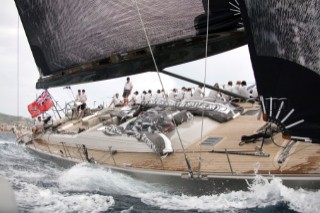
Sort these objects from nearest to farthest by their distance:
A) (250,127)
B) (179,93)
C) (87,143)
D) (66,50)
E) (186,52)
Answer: (186,52)
(66,50)
(250,127)
(87,143)
(179,93)

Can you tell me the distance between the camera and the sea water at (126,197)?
563 cm

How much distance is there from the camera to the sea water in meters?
5.63

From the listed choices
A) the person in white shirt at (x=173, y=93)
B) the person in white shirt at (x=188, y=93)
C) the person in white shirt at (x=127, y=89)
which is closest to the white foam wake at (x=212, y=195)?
the person in white shirt at (x=188, y=93)

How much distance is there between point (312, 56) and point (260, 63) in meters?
0.68

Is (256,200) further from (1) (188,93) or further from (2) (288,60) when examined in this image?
(1) (188,93)

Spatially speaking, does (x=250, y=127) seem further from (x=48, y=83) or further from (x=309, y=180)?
(x=48, y=83)

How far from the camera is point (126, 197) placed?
271 inches

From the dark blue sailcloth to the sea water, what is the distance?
1.22 meters

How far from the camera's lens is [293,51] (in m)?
4.67

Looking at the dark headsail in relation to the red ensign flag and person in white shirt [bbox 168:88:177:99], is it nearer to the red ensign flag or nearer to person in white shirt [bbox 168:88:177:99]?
person in white shirt [bbox 168:88:177:99]

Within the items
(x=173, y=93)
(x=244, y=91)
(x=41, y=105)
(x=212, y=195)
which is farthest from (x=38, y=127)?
(x=212, y=195)

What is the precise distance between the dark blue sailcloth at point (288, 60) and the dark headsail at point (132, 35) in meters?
1.03

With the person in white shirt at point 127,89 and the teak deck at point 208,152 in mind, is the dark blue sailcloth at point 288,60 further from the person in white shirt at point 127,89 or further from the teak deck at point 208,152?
the person in white shirt at point 127,89

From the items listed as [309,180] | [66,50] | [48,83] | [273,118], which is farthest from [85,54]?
[309,180]
